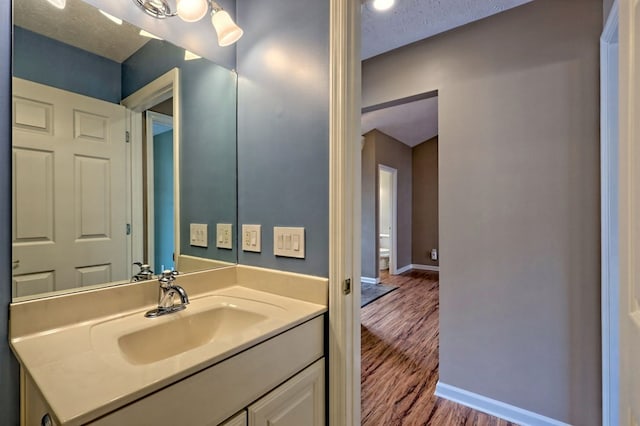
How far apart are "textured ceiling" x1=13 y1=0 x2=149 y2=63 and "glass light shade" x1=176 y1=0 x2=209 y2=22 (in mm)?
176

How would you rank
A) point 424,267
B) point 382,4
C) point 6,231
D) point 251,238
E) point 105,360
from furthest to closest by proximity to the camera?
point 424,267, point 382,4, point 251,238, point 6,231, point 105,360

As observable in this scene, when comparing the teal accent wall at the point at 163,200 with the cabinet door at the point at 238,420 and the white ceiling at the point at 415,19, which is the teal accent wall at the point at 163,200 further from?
the white ceiling at the point at 415,19

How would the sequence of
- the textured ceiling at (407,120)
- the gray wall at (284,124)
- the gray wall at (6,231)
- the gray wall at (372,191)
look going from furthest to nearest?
1. the gray wall at (372,191)
2. the textured ceiling at (407,120)
3. the gray wall at (284,124)
4. the gray wall at (6,231)

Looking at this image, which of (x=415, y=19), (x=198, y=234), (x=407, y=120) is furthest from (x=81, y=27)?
(x=407, y=120)

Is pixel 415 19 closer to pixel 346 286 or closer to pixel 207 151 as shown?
pixel 207 151

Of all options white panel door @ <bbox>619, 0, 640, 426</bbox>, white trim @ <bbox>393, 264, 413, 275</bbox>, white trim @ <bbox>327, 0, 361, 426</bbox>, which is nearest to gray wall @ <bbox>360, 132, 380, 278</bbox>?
white trim @ <bbox>393, 264, 413, 275</bbox>

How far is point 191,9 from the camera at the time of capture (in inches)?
42.3

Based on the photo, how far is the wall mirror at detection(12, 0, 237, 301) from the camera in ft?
2.80

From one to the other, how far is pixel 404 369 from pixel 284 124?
6.57 ft

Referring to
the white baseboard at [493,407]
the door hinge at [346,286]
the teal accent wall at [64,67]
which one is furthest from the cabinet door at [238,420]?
the white baseboard at [493,407]

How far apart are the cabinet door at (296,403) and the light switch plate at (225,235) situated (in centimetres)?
67

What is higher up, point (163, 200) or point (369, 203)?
point (369, 203)

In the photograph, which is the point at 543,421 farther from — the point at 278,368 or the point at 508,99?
the point at 508,99

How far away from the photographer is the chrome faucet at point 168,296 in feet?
3.27
